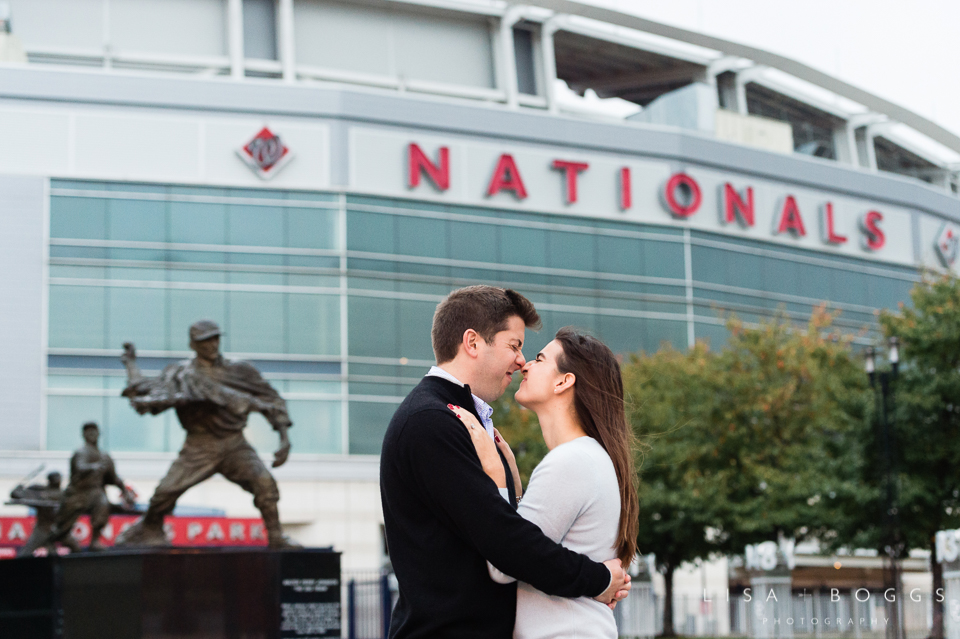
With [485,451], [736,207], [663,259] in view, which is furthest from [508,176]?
[485,451]

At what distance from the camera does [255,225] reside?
136ft

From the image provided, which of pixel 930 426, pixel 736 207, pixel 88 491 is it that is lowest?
pixel 88 491

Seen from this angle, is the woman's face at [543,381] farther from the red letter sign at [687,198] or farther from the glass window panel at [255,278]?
the red letter sign at [687,198]

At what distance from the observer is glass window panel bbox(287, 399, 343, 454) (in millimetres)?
41000

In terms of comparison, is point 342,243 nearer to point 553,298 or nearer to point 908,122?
point 553,298

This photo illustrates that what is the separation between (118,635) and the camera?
13.3 metres

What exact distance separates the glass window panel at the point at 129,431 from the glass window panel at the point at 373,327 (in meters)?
6.51

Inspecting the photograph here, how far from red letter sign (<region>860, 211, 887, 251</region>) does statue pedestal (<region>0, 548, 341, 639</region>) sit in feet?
134

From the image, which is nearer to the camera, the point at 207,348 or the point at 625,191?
the point at 207,348

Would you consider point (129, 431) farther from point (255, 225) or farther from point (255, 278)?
point (255, 225)

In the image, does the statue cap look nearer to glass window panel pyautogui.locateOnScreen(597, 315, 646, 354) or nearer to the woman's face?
the woman's face

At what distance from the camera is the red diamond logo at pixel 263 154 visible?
4169cm

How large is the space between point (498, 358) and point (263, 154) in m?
38.3

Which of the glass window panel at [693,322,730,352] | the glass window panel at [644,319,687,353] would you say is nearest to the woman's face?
the glass window panel at [644,319,687,353]
